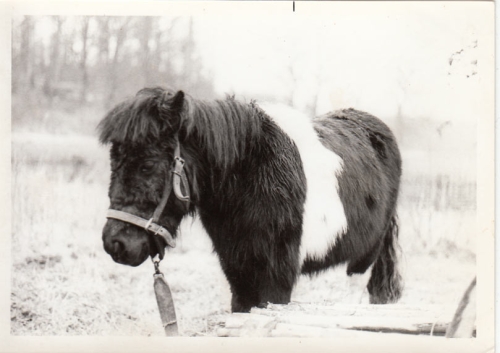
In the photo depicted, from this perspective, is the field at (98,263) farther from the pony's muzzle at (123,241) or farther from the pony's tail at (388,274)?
the pony's muzzle at (123,241)

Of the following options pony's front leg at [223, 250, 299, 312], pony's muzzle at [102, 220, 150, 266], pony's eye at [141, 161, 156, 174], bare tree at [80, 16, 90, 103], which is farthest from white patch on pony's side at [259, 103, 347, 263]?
bare tree at [80, 16, 90, 103]

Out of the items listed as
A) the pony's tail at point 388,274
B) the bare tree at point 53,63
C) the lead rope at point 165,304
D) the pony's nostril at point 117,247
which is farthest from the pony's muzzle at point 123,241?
the pony's tail at point 388,274

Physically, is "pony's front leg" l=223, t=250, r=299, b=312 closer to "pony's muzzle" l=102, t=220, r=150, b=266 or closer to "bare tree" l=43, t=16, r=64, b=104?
"pony's muzzle" l=102, t=220, r=150, b=266

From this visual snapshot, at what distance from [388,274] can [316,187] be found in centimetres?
86

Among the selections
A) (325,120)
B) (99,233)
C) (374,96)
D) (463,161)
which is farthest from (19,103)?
(463,161)

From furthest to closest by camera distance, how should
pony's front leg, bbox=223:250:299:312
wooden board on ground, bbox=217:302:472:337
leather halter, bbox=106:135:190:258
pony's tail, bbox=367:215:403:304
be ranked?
pony's tail, bbox=367:215:403:304, wooden board on ground, bbox=217:302:472:337, pony's front leg, bbox=223:250:299:312, leather halter, bbox=106:135:190:258

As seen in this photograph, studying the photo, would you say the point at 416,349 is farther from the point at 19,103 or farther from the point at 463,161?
the point at 19,103

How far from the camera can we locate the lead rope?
10.8 feet

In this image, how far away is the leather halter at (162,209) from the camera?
9.31 feet

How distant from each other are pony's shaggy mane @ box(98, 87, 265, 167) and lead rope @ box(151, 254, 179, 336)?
79 centimetres

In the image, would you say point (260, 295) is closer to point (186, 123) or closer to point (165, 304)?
point (165, 304)

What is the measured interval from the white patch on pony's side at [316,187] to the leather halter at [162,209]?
2.09 feet

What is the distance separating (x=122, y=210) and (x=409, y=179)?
1.81 meters

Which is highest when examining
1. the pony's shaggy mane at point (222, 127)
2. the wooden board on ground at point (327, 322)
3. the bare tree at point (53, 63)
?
the bare tree at point (53, 63)
